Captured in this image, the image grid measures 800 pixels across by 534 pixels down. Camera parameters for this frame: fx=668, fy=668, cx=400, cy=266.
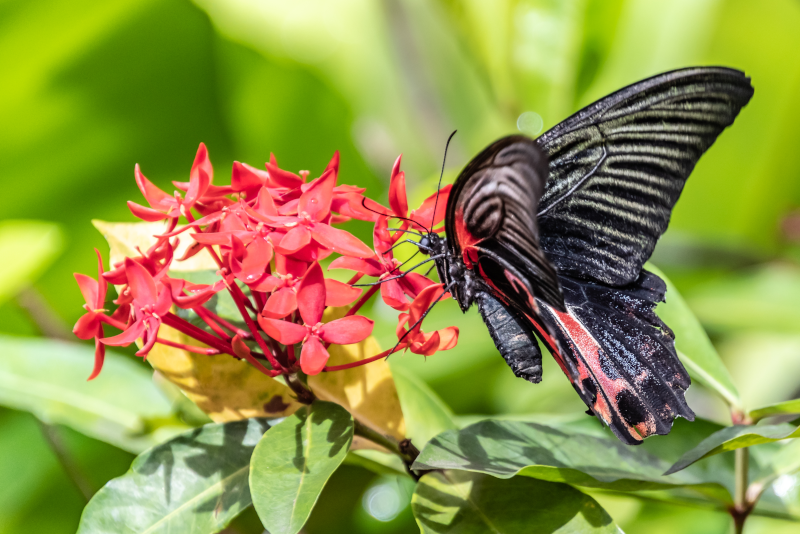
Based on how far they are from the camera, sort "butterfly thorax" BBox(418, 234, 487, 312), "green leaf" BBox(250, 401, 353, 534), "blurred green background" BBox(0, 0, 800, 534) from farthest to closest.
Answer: "blurred green background" BBox(0, 0, 800, 534), "butterfly thorax" BBox(418, 234, 487, 312), "green leaf" BBox(250, 401, 353, 534)

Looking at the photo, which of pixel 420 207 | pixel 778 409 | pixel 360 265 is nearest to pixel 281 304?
pixel 360 265

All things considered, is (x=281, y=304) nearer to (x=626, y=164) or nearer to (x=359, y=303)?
(x=359, y=303)

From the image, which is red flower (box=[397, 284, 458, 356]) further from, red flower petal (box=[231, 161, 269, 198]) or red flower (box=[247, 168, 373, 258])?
red flower petal (box=[231, 161, 269, 198])

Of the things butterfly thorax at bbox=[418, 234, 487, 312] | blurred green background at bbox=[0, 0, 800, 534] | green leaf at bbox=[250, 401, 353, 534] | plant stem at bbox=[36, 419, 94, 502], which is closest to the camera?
green leaf at bbox=[250, 401, 353, 534]

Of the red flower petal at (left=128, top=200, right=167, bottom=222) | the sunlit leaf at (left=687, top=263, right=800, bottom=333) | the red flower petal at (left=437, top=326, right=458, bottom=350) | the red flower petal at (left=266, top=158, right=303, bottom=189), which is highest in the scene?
the red flower petal at (left=266, top=158, right=303, bottom=189)

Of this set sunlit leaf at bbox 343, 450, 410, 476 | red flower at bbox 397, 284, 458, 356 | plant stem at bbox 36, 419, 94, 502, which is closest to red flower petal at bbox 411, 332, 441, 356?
red flower at bbox 397, 284, 458, 356

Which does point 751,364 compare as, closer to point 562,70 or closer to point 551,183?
point 562,70
